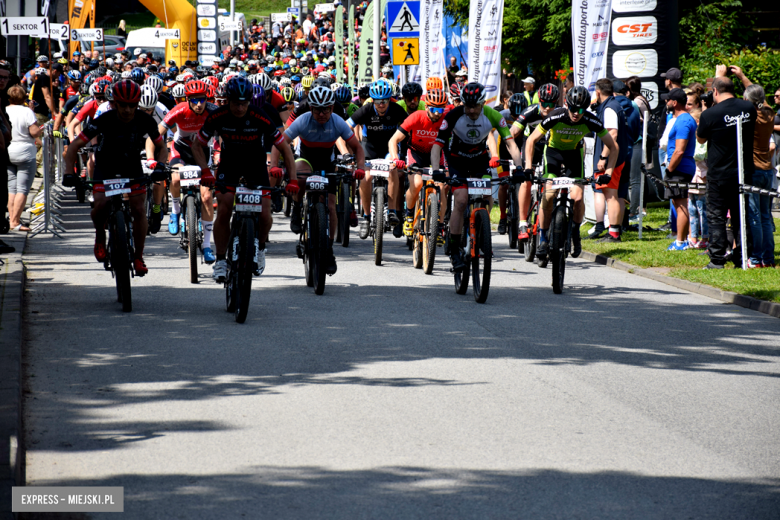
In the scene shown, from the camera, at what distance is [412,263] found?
1314 cm

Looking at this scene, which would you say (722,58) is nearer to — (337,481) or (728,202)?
(728,202)

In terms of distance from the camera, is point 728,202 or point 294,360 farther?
point 728,202

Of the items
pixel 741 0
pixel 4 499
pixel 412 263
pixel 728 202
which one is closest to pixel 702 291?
pixel 728 202

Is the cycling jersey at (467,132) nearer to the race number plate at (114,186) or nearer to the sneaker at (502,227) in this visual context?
the race number plate at (114,186)

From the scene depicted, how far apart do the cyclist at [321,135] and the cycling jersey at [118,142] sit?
1.54 metres

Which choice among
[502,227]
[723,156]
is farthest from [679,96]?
[502,227]

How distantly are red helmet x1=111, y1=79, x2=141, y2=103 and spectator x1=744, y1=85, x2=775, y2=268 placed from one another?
22.7 feet

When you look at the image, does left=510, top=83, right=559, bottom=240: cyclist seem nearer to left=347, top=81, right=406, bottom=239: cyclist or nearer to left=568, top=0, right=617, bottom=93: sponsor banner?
left=347, top=81, right=406, bottom=239: cyclist

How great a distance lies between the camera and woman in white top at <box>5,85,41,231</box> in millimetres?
14570

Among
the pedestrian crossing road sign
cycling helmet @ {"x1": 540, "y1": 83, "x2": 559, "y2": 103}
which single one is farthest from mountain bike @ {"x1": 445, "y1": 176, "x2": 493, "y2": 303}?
the pedestrian crossing road sign

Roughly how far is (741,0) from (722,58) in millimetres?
5772

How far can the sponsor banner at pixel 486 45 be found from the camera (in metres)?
20.6

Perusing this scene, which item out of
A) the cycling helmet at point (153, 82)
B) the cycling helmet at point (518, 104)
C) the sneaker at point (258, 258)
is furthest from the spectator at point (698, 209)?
the cycling helmet at point (153, 82)

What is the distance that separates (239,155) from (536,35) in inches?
828
